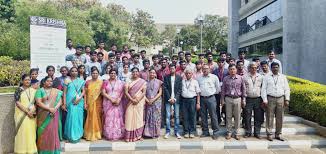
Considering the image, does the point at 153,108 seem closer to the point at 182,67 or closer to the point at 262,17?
the point at 182,67

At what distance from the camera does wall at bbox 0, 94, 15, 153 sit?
20.3 feet

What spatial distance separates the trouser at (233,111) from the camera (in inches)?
281

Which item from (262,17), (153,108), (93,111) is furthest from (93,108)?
(262,17)

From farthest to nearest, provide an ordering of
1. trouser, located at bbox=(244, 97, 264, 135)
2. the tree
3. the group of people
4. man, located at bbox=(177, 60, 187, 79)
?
the tree
man, located at bbox=(177, 60, 187, 79)
trouser, located at bbox=(244, 97, 264, 135)
the group of people

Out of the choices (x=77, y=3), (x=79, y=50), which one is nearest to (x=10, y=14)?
(x=77, y=3)

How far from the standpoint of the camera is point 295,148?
6.92 meters

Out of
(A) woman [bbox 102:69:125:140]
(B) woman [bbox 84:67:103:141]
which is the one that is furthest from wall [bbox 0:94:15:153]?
(A) woman [bbox 102:69:125:140]

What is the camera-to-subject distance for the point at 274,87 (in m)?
7.12

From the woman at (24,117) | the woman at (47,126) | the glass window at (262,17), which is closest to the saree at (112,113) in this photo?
the woman at (47,126)

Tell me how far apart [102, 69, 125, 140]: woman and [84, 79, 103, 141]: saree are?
15cm

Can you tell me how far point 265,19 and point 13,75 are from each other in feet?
57.8

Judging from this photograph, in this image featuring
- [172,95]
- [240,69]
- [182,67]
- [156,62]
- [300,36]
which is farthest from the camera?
[300,36]

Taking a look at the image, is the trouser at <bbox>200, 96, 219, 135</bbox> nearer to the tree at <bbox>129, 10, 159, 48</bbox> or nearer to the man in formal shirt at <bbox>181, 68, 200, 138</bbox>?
the man in formal shirt at <bbox>181, 68, 200, 138</bbox>

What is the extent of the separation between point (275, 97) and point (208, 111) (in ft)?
5.14
